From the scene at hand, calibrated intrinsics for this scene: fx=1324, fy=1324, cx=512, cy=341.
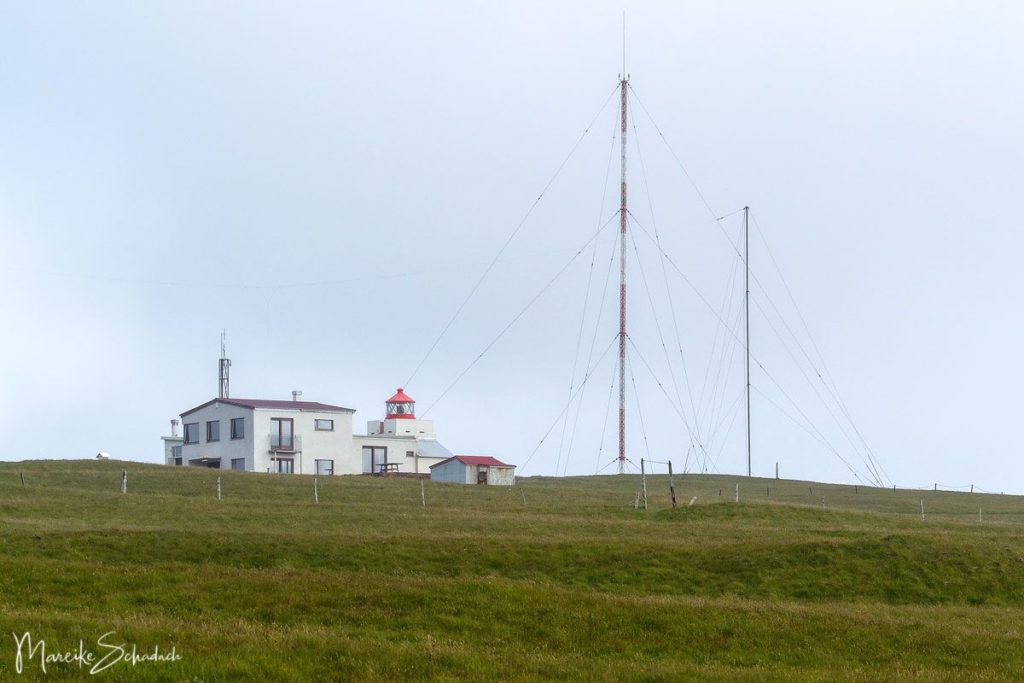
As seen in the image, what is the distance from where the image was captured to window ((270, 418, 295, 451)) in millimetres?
88000

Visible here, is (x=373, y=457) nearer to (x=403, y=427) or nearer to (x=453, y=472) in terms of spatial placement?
(x=453, y=472)

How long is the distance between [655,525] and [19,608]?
28.8m

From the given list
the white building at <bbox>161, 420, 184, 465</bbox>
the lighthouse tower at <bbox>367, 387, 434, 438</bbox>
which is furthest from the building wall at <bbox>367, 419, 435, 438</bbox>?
the white building at <bbox>161, 420, 184, 465</bbox>

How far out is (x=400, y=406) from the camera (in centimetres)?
10594

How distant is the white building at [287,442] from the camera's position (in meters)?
87.9

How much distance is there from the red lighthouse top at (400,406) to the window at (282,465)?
17.0 meters

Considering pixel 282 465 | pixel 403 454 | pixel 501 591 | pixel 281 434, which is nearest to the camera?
pixel 501 591

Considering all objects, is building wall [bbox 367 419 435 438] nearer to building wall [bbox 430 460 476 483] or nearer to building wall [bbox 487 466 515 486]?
building wall [bbox 430 460 476 483]

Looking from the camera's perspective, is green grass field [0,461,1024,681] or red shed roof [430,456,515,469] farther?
red shed roof [430,456,515,469]

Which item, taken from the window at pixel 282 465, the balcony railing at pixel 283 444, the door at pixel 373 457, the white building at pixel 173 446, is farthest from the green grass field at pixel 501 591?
the white building at pixel 173 446

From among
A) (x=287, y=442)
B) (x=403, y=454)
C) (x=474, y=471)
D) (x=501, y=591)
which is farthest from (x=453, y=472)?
(x=501, y=591)

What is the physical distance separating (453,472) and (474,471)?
6.43 feet

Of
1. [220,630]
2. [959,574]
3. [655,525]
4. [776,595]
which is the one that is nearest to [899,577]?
[959,574]

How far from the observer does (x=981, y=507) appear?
278ft
